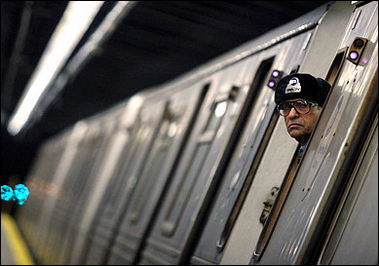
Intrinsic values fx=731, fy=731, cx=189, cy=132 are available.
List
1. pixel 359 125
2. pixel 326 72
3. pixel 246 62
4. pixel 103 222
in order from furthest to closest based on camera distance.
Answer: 1. pixel 103 222
2. pixel 246 62
3. pixel 326 72
4. pixel 359 125

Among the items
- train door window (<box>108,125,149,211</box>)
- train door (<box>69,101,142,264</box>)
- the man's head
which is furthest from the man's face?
train door (<box>69,101,142,264</box>)

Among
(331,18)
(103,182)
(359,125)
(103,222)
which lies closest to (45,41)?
(103,182)

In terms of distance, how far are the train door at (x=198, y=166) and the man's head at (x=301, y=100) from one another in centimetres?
177

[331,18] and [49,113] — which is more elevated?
[331,18]

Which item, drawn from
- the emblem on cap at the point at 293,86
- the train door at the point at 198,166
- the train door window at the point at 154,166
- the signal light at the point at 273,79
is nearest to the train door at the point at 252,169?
the signal light at the point at 273,79

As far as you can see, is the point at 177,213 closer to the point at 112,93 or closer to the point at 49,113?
the point at 112,93

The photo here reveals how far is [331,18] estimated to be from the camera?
14.1 ft

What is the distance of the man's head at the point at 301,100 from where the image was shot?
3.31 meters

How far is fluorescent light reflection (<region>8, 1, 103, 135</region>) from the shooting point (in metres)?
7.71

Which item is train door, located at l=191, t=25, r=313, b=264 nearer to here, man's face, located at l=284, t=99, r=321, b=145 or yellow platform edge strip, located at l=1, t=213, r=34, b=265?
man's face, located at l=284, t=99, r=321, b=145

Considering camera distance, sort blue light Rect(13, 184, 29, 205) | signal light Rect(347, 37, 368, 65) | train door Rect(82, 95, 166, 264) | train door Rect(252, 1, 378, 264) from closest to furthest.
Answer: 1. blue light Rect(13, 184, 29, 205)
2. train door Rect(252, 1, 378, 264)
3. signal light Rect(347, 37, 368, 65)
4. train door Rect(82, 95, 166, 264)

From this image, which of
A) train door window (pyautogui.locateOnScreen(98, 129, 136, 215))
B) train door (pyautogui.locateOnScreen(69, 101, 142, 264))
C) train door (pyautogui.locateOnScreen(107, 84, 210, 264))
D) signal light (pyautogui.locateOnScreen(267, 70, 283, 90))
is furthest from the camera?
train door (pyautogui.locateOnScreen(69, 101, 142, 264))

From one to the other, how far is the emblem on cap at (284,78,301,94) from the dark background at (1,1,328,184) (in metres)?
3.10

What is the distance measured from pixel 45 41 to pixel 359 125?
302 inches
